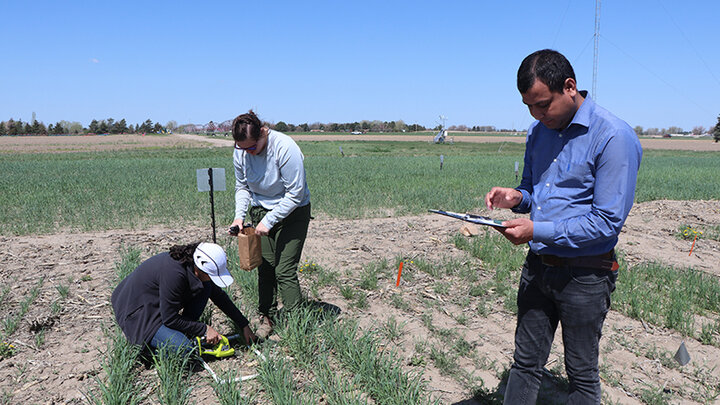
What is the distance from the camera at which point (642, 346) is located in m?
4.20

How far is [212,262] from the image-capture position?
342 centimetres

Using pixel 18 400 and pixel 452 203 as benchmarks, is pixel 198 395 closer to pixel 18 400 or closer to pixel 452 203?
pixel 18 400

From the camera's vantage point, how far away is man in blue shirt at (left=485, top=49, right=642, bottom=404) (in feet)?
6.52

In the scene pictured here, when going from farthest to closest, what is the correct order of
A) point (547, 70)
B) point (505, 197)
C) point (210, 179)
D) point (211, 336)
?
1. point (210, 179)
2. point (211, 336)
3. point (505, 197)
4. point (547, 70)

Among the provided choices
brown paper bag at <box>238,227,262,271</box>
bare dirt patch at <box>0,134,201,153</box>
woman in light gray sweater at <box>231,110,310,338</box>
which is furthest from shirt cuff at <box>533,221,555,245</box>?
bare dirt patch at <box>0,134,201,153</box>

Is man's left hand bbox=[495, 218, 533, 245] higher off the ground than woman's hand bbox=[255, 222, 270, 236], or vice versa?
man's left hand bbox=[495, 218, 533, 245]

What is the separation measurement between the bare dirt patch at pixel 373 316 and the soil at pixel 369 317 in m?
0.01

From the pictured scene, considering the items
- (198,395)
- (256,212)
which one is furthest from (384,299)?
(198,395)

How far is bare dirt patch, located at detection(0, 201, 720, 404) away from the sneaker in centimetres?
29

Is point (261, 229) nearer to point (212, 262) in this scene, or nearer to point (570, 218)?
point (212, 262)

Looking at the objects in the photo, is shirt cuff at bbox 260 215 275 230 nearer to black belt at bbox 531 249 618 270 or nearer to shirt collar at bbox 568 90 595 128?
black belt at bbox 531 249 618 270

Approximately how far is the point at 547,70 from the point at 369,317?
3.37m

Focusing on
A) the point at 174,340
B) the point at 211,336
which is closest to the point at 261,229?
the point at 211,336

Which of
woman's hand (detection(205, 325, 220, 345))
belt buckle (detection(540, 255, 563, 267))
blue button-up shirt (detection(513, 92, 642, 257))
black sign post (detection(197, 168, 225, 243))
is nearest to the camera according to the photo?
blue button-up shirt (detection(513, 92, 642, 257))
